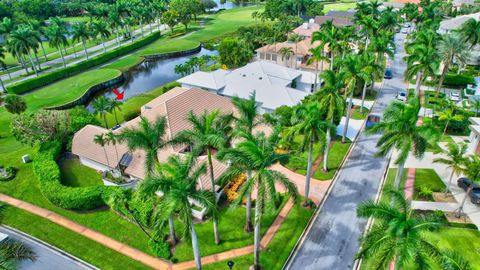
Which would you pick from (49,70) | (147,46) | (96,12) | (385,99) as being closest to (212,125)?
(385,99)

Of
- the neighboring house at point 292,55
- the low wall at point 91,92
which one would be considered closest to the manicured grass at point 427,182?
the neighboring house at point 292,55

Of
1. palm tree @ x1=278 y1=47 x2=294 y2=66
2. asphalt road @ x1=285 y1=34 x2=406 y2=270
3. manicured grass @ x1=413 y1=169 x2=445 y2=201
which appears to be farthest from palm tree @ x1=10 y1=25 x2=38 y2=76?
manicured grass @ x1=413 y1=169 x2=445 y2=201

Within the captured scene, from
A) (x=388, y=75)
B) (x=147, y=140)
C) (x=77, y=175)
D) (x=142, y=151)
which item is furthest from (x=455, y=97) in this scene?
(x=77, y=175)

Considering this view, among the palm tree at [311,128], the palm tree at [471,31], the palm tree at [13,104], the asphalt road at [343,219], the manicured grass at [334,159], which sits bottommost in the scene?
the asphalt road at [343,219]

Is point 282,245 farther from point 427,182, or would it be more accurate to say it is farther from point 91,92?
point 91,92

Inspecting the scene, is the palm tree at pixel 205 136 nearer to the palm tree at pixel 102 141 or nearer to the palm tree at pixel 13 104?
the palm tree at pixel 102 141

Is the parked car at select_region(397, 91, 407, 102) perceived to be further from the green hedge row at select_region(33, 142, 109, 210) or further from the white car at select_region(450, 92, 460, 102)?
the green hedge row at select_region(33, 142, 109, 210)
